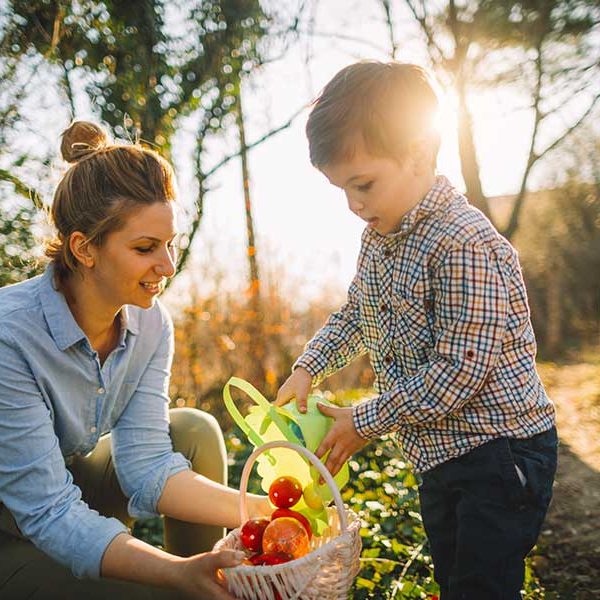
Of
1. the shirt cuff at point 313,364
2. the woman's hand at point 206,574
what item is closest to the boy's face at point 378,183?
the shirt cuff at point 313,364

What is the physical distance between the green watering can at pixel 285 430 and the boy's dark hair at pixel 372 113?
635 millimetres

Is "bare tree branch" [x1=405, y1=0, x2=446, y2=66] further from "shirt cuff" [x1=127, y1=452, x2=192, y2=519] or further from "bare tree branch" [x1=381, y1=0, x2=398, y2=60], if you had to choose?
"shirt cuff" [x1=127, y1=452, x2=192, y2=519]

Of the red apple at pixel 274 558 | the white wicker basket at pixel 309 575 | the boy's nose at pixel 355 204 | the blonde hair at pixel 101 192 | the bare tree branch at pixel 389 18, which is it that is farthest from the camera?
the bare tree branch at pixel 389 18

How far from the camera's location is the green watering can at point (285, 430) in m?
1.73

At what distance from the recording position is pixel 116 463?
2174 mm

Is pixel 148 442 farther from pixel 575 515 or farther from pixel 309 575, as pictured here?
pixel 575 515

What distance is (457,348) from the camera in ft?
5.47

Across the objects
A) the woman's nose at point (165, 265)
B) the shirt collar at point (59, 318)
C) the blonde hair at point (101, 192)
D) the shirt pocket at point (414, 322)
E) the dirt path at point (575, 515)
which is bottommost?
the dirt path at point (575, 515)

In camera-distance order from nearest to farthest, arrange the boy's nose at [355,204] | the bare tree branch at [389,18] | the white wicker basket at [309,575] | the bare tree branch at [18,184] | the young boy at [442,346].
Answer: the white wicker basket at [309,575] < the young boy at [442,346] < the boy's nose at [355,204] < the bare tree branch at [18,184] < the bare tree branch at [389,18]

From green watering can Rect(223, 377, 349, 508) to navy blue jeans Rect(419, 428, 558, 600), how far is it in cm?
33

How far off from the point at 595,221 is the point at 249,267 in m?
6.55

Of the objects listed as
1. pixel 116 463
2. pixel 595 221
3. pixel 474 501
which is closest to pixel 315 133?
pixel 474 501

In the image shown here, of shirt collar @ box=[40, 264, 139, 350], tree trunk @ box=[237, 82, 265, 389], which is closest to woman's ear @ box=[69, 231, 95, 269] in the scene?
shirt collar @ box=[40, 264, 139, 350]

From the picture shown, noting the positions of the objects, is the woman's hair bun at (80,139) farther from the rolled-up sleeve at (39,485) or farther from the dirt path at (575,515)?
the dirt path at (575,515)
